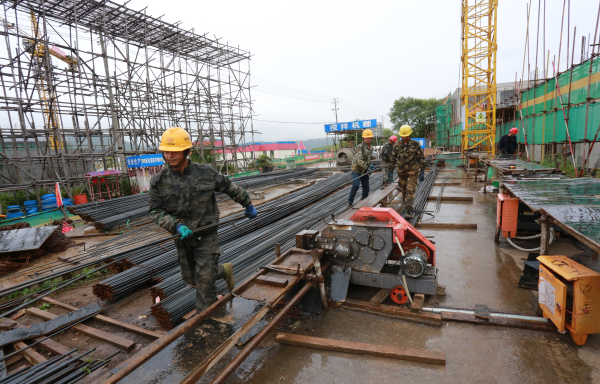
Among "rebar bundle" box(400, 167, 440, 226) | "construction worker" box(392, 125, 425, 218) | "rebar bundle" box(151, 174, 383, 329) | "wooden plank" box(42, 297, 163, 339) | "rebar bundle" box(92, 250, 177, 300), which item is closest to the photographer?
"wooden plank" box(42, 297, 163, 339)

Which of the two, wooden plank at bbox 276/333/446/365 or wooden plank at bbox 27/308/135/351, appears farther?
wooden plank at bbox 27/308/135/351

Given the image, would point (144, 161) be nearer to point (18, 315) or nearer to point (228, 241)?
point (228, 241)

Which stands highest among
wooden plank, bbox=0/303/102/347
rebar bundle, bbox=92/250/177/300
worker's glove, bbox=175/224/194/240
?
worker's glove, bbox=175/224/194/240

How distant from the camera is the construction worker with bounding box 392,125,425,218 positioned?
6.08 metres

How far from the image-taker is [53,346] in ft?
9.89

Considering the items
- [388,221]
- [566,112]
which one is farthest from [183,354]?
[566,112]

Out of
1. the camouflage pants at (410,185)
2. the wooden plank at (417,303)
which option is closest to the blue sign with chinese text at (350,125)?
the camouflage pants at (410,185)

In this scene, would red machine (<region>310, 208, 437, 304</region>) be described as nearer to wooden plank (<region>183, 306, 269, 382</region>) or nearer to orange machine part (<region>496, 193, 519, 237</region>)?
wooden plank (<region>183, 306, 269, 382</region>)

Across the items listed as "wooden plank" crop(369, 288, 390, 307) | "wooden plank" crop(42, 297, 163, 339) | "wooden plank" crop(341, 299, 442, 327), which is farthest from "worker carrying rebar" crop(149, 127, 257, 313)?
"wooden plank" crop(369, 288, 390, 307)

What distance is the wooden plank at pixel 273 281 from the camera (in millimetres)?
2825

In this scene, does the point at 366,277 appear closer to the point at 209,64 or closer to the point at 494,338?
the point at 494,338

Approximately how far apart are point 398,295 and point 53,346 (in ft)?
11.9

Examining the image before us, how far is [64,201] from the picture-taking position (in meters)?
11.3

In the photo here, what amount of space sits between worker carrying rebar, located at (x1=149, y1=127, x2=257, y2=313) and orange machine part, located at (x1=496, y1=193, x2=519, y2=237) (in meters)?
4.37
